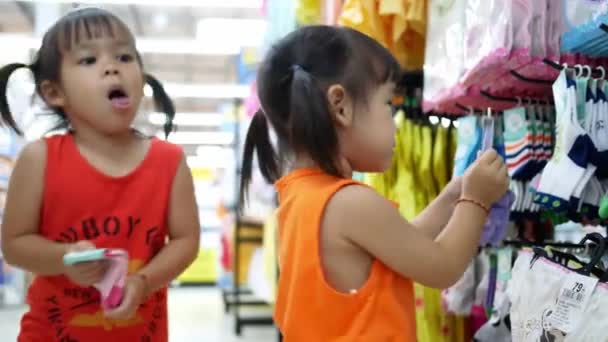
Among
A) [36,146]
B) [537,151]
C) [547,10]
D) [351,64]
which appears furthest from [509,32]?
[36,146]

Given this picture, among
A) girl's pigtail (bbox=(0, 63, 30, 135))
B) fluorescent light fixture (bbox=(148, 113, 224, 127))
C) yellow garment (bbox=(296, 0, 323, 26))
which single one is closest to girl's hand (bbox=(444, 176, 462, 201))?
girl's pigtail (bbox=(0, 63, 30, 135))

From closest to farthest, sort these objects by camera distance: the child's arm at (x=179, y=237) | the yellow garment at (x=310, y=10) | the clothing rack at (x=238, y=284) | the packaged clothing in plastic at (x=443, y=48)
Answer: the child's arm at (x=179, y=237)
the packaged clothing in plastic at (x=443, y=48)
the yellow garment at (x=310, y=10)
the clothing rack at (x=238, y=284)

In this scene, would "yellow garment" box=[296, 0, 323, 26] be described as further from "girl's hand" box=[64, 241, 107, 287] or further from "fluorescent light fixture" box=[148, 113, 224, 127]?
"fluorescent light fixture" box=[148, 113, 224, 127]

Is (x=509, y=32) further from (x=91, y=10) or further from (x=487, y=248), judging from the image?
(x=91, y=10)

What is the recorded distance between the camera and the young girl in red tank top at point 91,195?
128cm

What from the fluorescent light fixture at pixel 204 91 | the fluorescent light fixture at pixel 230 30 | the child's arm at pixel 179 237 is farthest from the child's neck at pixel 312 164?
the fluorescent light fixture at pixel 204 91

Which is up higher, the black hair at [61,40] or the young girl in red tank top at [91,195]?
the black hair at [61,40]

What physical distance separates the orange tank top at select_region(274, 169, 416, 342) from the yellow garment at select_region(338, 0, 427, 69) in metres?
0.98

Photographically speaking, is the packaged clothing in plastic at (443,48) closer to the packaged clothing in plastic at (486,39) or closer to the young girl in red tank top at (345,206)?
the packaged clothing in plastic at (486,39)

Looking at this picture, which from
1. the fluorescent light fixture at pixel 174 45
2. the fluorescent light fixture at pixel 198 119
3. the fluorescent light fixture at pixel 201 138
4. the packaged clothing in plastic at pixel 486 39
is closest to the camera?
the packaged clothing in plastic at pixel 486 39

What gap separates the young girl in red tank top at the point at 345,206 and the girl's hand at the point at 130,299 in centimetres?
25

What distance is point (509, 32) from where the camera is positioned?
1450 millimetres

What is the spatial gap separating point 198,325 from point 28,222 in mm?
4154

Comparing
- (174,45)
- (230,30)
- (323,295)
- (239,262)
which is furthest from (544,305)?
(174,45)
